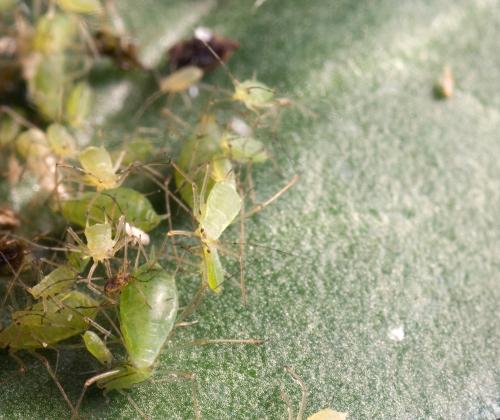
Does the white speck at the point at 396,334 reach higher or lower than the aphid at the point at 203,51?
lower

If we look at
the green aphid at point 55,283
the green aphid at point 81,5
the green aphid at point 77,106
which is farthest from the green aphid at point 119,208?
the green aphid at point 81,5

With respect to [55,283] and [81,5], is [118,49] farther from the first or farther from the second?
[55,283]

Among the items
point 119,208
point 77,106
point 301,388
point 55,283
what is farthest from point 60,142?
point 301,388

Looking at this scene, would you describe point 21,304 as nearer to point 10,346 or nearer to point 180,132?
point 10,346

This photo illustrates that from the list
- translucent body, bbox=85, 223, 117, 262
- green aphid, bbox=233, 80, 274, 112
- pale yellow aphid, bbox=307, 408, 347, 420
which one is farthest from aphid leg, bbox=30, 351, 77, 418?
green aphid, bbox=233, 80, 274, 112

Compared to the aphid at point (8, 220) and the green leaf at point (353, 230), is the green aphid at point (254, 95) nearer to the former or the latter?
the green leaf at point (353, 230)

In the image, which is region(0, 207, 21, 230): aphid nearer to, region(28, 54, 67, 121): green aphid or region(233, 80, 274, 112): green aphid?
region(28, 54, 67, 121): green aphid
